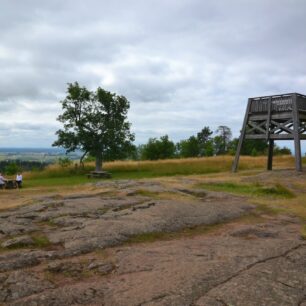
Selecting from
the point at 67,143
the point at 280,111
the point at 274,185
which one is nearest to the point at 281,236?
the point at 274,185

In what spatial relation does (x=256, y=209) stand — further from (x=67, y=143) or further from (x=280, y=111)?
(x=67, y=143)

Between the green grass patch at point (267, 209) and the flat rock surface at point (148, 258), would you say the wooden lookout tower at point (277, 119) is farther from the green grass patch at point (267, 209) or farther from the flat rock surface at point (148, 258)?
the flat rock surface at point (148, 258)

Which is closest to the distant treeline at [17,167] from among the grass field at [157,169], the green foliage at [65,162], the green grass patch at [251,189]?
the green foliage at [65,162]

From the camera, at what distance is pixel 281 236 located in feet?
29.0

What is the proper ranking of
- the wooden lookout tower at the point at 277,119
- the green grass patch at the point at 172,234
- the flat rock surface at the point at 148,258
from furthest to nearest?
the wooden lookout tower at the point at 277,119 → the green grass patch at the point at 172,234 → the flat rock surface at the point at 148,258

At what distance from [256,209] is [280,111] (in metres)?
13.6

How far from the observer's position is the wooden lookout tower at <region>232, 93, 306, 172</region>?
77.8ft

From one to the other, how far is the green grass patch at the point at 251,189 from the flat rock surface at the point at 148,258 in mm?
4746

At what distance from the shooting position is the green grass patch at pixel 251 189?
16.0 m

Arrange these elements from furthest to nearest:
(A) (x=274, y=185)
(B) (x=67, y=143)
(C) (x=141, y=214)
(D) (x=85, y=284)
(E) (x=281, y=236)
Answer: (B) (x=67, y=143), (A) (x=274, y=185), (C) (x=141, y=214), (E) (x=281, y=236), (D) (x=85, y=284)

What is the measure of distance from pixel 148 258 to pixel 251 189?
36.3ft

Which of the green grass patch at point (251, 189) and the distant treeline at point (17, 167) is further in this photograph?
the distant treeline at point (17, 167)

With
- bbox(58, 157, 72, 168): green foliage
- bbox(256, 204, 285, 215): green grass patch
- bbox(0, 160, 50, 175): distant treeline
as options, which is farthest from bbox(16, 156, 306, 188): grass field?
bbox(256, 204, 285, 215): green grass patch

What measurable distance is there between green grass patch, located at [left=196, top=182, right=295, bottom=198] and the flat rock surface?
475cm
